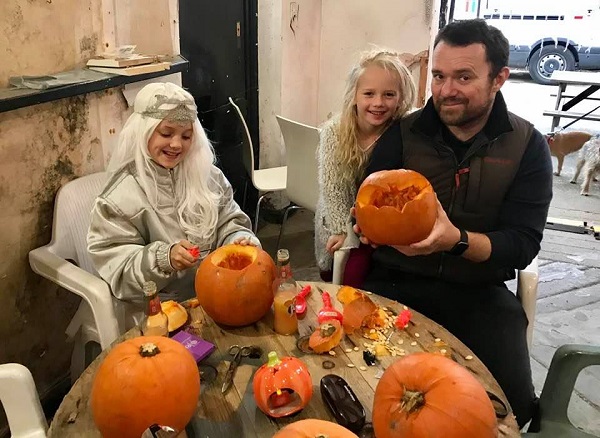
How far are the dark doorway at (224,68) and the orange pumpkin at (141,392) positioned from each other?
247cm

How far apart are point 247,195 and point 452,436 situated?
138 inches

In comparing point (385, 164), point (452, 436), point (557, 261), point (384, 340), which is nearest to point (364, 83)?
point (385, 164)

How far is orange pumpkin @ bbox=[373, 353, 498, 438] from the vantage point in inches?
39.1

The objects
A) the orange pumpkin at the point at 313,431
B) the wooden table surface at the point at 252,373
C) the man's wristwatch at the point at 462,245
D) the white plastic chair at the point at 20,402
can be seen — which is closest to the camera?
the orange pumpkin at the point at 313,431

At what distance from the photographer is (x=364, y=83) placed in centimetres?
218

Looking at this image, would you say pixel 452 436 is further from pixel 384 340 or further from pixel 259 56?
pixel 259 56

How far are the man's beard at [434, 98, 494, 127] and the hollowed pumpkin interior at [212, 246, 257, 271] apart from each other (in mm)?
821

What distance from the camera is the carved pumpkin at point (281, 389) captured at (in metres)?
1.18

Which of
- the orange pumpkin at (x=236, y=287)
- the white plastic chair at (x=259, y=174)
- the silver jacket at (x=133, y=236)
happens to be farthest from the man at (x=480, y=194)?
the white plastic chair at (x=259, y=174)

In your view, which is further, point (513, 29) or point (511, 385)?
point (513, 29)

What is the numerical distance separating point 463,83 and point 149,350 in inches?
51.2

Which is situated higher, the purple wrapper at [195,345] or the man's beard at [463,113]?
the man's beard at [463,113]

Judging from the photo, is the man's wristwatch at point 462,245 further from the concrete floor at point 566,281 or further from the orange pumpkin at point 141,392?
the concrete floor at point 566,281

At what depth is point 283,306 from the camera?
1467 mm
